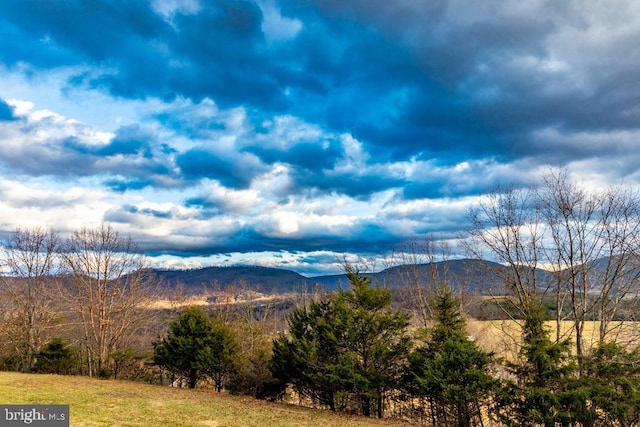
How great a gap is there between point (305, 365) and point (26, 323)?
74.6 ft

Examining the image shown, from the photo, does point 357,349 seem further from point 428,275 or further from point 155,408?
point 428,275

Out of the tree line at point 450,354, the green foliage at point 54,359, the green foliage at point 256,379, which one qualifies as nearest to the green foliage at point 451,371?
A: the tree line at point 450,354

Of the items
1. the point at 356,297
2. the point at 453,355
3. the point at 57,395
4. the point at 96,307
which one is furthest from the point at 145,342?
the point at 453,355

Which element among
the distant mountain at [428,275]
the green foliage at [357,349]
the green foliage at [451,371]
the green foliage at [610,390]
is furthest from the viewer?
the distant mountain at [428,275]

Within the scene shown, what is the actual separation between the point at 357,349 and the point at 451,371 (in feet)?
14.4

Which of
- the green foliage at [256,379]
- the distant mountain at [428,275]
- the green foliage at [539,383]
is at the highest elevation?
the distant mountain at [428,275]

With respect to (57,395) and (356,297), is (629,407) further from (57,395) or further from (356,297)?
(57,395)

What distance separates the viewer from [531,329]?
14969 millimetres

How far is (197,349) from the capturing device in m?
23.0

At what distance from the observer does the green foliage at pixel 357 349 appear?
56.7ft

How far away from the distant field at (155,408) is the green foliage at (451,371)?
2.16 m

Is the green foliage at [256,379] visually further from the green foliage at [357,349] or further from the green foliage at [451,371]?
the green foliage at [451,371]

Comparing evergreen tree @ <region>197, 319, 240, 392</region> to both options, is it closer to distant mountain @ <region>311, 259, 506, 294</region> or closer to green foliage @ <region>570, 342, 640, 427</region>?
distant mountain @ <region>311, 259, 506, 294</region>

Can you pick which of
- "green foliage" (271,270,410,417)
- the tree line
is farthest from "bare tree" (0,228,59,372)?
"green foliage" (271,270,410,417)
